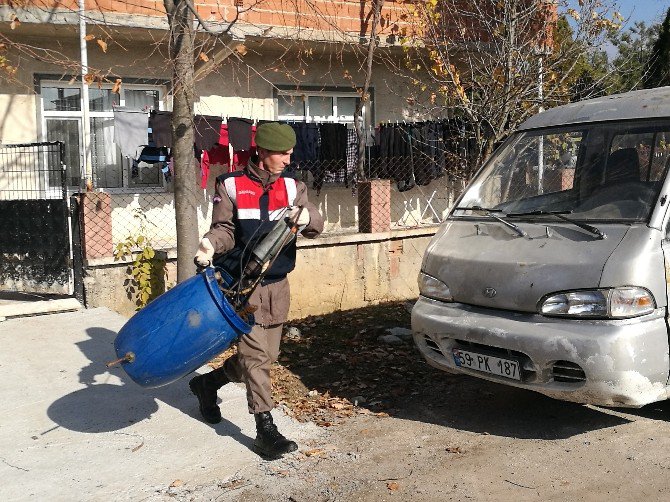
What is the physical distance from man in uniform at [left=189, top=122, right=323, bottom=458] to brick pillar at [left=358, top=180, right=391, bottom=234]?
5.48m

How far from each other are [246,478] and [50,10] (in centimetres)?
678

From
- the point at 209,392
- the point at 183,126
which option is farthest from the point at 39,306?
the point at 209,392

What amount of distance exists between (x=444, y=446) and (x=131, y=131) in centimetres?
625

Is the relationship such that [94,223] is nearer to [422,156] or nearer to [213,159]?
[213,159]

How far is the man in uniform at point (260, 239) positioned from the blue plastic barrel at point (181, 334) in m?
0.28

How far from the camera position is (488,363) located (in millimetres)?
4570

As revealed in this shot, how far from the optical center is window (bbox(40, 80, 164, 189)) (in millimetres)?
10008

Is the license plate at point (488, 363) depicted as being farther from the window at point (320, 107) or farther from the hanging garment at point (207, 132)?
the window at point (320, 107)

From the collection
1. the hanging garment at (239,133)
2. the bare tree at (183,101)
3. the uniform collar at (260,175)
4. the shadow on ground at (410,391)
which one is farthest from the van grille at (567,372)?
the hanging garment at (239,133)

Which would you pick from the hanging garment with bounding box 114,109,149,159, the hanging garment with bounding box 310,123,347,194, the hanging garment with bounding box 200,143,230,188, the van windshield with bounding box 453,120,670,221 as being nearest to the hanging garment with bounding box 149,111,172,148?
the hanging garment with bounding box 114,109,149,159

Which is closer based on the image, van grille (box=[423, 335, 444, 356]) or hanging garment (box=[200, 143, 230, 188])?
van grille (box=[423, 335, 444, 356])

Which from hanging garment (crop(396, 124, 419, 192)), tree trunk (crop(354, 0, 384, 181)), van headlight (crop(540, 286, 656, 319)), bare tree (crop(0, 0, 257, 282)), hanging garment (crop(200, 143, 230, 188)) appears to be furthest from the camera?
hanging garment (crop(396, 124, 419, 192))

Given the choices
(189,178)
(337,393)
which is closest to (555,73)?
(189,178)

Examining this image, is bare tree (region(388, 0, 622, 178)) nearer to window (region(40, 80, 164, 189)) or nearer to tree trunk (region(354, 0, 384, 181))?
tree trunk (region(354, 0, 384, 181))
